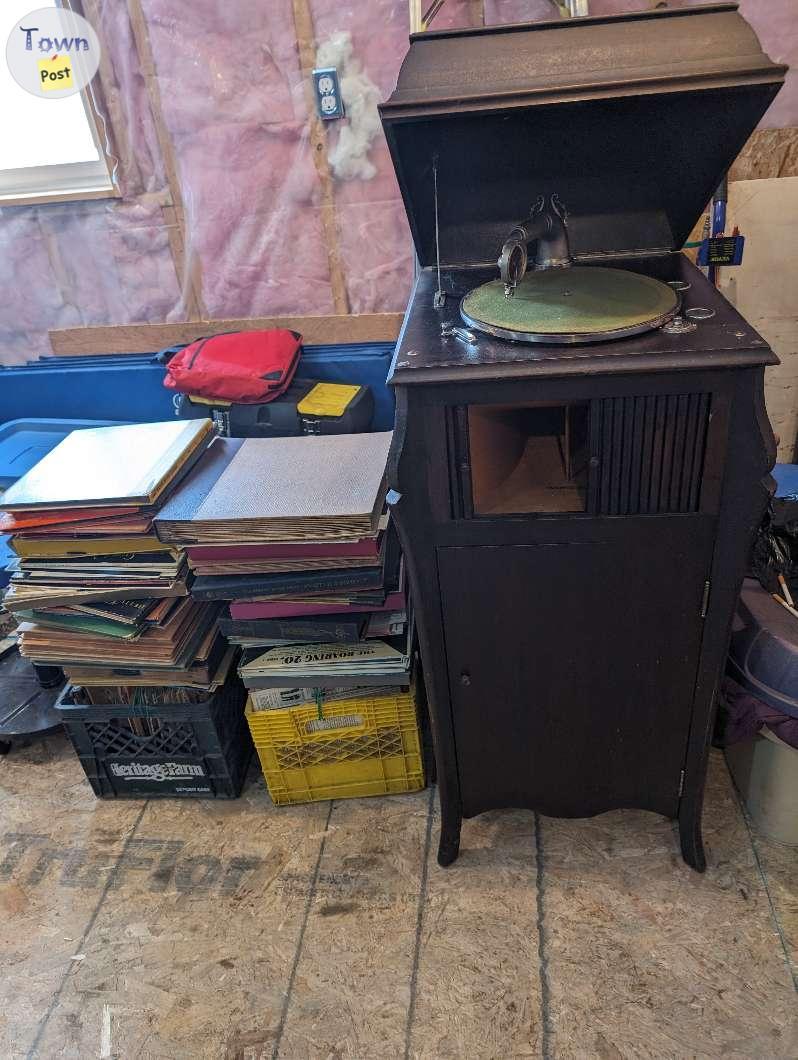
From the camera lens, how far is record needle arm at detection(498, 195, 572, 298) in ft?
3.93

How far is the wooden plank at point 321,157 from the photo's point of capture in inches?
79.8

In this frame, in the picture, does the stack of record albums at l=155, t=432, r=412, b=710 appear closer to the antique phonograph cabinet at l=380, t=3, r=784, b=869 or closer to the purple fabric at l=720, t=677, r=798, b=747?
the antique phonograph cabinet at l=380, t=3, r=784, b=869

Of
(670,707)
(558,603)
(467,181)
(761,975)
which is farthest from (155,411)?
(761,975)

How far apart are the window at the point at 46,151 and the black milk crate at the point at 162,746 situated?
1539mm

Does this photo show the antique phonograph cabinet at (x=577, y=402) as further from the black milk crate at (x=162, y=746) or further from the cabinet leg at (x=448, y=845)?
the black milk crate at (x=162, y=746)

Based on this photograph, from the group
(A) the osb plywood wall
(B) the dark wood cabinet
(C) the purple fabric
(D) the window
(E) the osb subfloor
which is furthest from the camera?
(D) the window

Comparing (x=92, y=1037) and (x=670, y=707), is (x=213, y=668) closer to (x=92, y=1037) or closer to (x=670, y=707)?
(x=92, y=1037)

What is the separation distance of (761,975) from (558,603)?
32.1 inches

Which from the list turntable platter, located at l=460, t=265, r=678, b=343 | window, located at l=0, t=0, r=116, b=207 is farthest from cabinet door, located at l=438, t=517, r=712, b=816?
window, located at l=0, t=0, r=116, b=207

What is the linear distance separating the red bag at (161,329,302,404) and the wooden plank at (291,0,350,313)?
0.25 meters

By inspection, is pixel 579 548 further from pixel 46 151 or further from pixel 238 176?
pixel 46 151

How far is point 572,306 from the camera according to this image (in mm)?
1229

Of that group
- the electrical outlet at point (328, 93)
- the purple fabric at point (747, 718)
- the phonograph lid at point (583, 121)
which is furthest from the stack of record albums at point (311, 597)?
the electrical outlet at point (328, 93)

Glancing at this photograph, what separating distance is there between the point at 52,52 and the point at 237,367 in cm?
105
